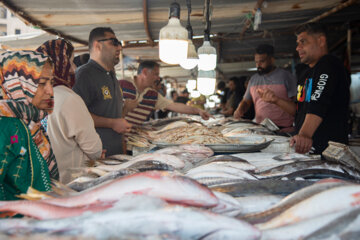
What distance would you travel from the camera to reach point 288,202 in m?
1.15

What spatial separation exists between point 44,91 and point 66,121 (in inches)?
19.7

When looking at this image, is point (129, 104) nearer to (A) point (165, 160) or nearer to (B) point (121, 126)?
(B) point (121, 126)

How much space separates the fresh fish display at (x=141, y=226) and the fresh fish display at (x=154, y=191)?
12 cm

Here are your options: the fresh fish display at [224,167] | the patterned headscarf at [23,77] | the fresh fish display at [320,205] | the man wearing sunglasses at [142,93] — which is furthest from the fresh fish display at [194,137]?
the man wearing sunglasses at [142,93]

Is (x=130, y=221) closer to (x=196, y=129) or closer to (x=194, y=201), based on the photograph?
(x=194, y=201)

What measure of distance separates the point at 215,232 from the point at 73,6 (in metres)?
5.17

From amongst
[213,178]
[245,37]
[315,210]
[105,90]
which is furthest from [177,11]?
[245,37]

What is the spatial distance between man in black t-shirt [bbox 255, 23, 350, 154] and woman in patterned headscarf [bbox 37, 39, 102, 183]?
1.96 meters

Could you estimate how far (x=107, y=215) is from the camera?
3.14 ft

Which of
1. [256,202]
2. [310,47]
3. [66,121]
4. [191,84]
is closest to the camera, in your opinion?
[256,202]

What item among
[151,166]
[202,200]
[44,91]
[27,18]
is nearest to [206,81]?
[44,91]

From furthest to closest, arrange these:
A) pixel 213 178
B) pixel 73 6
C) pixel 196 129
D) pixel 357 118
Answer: pixel 357 118, pixel 73 6, pixel 196 129, pixel 213 178

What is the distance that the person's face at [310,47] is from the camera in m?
3.46

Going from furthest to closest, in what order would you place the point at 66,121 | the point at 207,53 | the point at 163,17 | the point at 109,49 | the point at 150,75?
the point at 163,17
the point at 150,75
the point at 207,53
the point at 109,49
the point at 66,121
